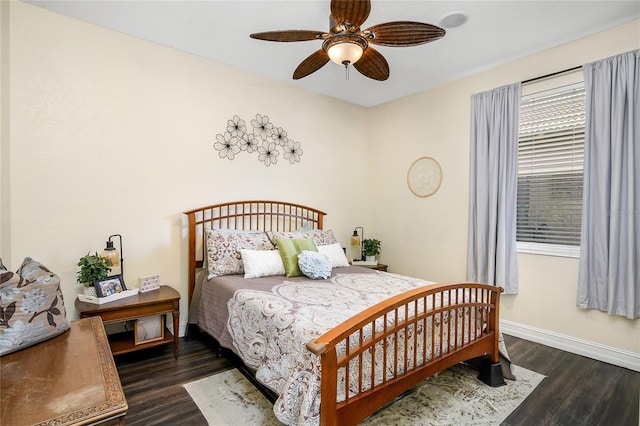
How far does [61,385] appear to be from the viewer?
114 cm

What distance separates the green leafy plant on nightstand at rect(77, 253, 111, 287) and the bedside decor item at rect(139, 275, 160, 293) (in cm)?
32

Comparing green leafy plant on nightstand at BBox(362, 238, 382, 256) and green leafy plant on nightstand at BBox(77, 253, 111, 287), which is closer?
green leafy plant on nightstand at BBox(77, 253, 111, 287)

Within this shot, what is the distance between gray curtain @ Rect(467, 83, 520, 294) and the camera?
3.25 m

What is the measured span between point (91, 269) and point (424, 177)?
3.74m

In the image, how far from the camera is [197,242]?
3.29m

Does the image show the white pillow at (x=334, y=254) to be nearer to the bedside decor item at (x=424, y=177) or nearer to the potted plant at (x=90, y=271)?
the bedside decor item at (x=424, y=177)

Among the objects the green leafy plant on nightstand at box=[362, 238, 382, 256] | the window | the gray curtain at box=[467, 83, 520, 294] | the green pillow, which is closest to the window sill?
the window

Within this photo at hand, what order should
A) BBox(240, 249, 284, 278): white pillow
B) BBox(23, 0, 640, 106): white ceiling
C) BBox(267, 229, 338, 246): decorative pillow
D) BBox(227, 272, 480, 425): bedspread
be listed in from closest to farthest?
BBox(227, 272, 480, 425): bedspread < BBox(23, 0, 640, 106): white ceiling < BBox(240, 249, 284, 278): white pillow < BBox(267, 229, 338, 246): decorative pillow

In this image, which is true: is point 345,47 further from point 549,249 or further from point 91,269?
point 549,249

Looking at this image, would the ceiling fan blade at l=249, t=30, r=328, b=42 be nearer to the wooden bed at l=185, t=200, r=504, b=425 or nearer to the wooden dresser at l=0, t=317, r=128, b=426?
the wooden bed at l=185, t=200, r=504, b=425

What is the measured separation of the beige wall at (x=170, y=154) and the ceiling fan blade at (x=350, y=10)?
200 centimetres

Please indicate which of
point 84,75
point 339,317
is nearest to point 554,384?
point 339,317

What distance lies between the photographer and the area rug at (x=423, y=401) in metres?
1.90

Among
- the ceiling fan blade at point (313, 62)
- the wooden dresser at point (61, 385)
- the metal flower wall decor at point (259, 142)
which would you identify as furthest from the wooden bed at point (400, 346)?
Answer: the metal flower wall decor at point (259, 142)
